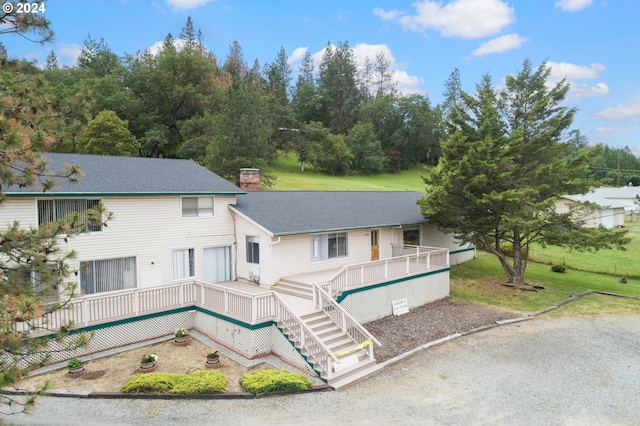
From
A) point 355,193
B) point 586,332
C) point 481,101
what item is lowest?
point 586,332

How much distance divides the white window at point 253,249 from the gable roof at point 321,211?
977 mm

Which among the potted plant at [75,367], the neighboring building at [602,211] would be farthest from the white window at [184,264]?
the neighboring building at [602,211]

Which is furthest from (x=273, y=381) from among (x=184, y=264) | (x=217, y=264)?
(x=217, y=264)

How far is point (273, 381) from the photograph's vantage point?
35.6 ft

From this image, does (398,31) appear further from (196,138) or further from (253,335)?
(253,335)

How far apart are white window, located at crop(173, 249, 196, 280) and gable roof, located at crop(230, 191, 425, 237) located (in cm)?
279

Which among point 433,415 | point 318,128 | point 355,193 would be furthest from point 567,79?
point 318,128

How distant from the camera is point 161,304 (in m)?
14.8

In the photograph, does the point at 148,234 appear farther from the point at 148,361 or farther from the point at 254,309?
the point at 254,309

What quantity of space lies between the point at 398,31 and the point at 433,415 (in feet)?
126

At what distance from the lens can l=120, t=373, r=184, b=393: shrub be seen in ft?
34.7

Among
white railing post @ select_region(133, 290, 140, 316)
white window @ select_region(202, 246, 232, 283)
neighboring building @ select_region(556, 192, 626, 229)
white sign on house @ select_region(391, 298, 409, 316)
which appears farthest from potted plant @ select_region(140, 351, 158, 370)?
neighboring building @ select_region(556, 192, 626, 229)

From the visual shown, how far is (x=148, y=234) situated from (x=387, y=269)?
33.4ft

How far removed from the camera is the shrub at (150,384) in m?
10.6
